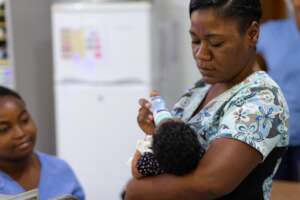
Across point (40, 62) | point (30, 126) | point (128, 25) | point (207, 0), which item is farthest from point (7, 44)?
point (207, 0)

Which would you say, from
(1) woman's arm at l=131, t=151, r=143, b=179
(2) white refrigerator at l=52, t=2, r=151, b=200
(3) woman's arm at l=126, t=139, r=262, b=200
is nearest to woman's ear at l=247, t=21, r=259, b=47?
(3) woman's arm at l=126, t=139, r=262, b=200

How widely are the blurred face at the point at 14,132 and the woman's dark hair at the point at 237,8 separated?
83 cm

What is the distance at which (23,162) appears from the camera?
1.66m

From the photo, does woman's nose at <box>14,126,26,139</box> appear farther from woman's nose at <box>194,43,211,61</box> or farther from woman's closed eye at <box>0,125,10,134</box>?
woman's nose at <box>194,43,211,61</box>

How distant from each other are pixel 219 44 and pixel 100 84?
8.07ft

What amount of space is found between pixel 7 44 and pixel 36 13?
363mm

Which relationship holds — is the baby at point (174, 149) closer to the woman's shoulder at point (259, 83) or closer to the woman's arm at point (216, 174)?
the woman's arm at point (216, 174)

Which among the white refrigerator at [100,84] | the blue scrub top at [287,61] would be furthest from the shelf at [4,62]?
the blue scrub top at [287,61]

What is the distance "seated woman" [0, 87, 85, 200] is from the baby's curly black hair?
71 cm

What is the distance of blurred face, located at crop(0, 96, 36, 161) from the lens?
163 centimetres

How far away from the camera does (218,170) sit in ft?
3.13

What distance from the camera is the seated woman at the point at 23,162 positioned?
1.61 meters

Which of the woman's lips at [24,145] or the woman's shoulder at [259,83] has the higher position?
the woman's shoulder at [259,83]

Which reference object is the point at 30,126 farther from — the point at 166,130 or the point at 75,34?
the point at 75,34
